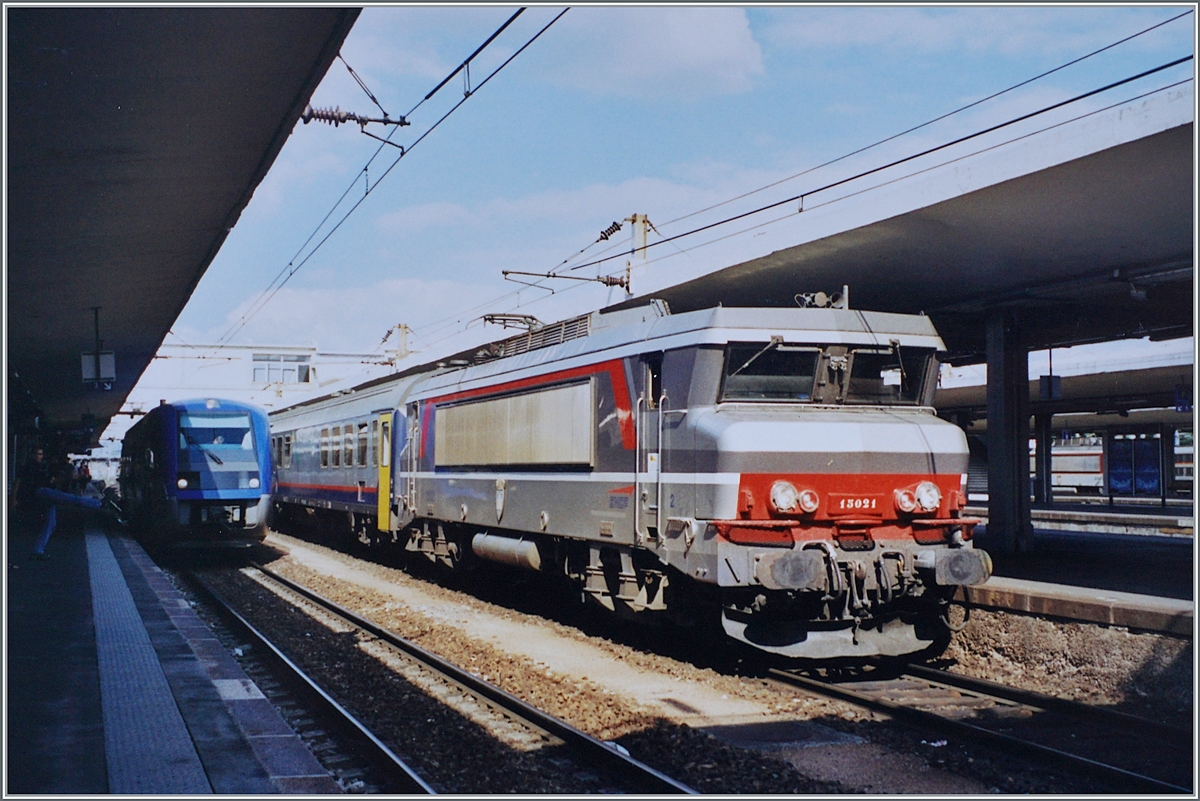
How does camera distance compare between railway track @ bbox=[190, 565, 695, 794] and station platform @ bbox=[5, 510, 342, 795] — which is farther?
railway track @ bbox=[190, 565, 695, 794]

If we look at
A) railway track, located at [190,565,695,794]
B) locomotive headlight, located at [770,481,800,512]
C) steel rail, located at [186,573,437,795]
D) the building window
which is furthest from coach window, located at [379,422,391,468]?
the building window

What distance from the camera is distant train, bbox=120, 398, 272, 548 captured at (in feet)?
60.5

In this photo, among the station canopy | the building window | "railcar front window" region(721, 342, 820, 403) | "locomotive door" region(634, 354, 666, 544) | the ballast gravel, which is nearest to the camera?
the ballast gravel

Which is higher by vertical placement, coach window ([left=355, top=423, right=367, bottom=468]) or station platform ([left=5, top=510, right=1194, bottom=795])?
coach window ([left=355, top=423, right=367, bottom=468])

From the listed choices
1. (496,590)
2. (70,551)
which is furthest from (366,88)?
(70,551)

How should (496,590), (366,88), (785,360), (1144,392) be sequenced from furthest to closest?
(1144,392), (496,590), (366,88), (785,360)

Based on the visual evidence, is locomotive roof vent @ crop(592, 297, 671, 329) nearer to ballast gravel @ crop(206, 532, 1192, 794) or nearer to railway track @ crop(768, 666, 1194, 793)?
ballast gravel @ crop(206, 532, 1192, 794)

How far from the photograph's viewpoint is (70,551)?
20.4 m

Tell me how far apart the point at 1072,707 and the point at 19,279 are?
556 inches

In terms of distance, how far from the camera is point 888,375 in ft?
31.6

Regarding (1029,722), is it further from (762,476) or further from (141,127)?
(141,127)

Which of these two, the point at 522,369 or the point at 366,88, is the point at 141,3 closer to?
the point at 366,88

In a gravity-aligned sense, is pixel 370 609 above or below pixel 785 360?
below

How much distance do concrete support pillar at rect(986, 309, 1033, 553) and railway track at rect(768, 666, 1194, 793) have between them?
783 centimetres
